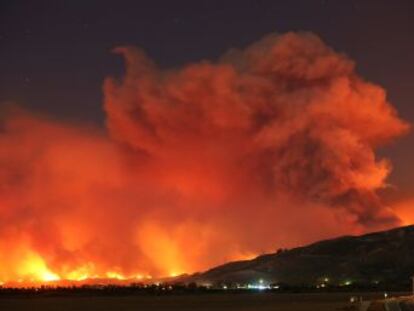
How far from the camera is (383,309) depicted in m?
80.8

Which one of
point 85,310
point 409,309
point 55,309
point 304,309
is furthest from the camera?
point 55,309

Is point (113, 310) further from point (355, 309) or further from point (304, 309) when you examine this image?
point (355, 309)

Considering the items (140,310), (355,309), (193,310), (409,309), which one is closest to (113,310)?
(140,310)

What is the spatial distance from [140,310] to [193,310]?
7712mm

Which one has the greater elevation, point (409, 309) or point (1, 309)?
point (1, 309)

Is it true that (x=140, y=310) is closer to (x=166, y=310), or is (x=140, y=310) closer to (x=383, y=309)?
(x=166, y=310)

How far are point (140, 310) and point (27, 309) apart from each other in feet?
52.9

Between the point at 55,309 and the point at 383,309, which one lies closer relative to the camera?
the point at 383,309

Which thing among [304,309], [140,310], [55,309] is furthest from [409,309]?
[55,309]

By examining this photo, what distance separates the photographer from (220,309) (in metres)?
96.7

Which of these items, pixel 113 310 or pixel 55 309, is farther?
pixel 55 309

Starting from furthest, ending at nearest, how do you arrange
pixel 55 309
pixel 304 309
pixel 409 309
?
pixel 55 309 → pixel 304 309 → pixel 409 309

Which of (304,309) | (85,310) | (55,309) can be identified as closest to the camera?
(304,309)

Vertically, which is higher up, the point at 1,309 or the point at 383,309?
the point at 1,309
